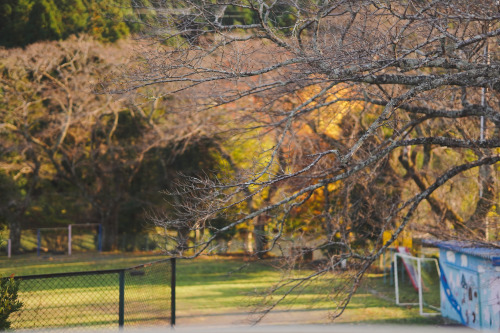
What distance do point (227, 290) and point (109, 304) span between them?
419cm

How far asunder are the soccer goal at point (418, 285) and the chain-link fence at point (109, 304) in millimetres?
6255

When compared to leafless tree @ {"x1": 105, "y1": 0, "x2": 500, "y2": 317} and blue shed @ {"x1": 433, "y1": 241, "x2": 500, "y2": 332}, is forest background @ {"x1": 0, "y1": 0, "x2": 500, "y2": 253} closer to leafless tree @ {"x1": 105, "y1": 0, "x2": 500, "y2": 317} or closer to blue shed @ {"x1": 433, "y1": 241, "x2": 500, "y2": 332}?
blue shed @ {"x1": 433, "y1": 241, "x2": 500, "y2": 332}

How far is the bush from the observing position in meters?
7.70

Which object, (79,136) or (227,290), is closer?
(227,290)

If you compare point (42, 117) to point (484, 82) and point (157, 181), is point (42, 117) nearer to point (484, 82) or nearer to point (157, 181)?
point (157, 181)

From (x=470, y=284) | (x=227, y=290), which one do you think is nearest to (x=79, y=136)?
(x=227, y=290)

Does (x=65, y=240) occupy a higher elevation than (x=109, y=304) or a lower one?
higher

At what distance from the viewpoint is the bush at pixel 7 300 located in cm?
770

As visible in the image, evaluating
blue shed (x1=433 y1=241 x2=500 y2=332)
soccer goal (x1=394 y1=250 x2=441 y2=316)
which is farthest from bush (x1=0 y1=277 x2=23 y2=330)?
soccer goal (x1=394 y1=250 x2=441 y2=316)

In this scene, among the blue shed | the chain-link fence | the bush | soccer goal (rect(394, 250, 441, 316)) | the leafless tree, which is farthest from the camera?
soccer goal (rect(394, 250, 441, 316))

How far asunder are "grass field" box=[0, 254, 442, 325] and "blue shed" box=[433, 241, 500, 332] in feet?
2.14

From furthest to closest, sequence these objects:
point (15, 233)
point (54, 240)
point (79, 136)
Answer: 1. point (79, 136)
2. point (54, 240)
3. point (15, 233)

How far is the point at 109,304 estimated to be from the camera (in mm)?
15008

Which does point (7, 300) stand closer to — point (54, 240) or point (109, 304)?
point (109, 304)
